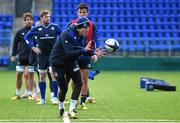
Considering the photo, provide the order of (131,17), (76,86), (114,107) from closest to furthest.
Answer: (76,86) < (114,107) < (131,17)

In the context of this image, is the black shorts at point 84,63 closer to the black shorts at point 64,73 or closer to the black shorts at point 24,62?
the black shorts at point 64,73

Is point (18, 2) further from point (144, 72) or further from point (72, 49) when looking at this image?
point (72, 49)

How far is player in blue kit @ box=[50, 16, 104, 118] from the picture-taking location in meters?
10.6

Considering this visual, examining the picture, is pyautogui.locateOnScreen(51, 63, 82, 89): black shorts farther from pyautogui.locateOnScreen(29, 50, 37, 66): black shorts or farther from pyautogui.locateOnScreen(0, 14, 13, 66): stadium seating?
pyautogui.locateOnScreen(0, 14, 13, 66): stadium seating

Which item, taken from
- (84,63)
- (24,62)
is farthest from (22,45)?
(84,63)

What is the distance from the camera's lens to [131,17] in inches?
1292

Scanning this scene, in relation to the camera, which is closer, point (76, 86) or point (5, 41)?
point (76, 86)

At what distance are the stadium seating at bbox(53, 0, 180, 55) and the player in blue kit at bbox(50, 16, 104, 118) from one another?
19.7 meters

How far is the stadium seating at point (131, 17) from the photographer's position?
31672mm

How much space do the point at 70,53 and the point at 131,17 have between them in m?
22.5

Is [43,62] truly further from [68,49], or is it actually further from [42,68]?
[68,49]

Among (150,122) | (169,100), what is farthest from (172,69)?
(150,122)

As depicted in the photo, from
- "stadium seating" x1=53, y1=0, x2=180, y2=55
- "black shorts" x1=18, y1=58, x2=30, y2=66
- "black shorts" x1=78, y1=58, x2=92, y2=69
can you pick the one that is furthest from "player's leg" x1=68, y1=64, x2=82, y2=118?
"stadium seating" x1=53, y1=0, x2=180, y2=55

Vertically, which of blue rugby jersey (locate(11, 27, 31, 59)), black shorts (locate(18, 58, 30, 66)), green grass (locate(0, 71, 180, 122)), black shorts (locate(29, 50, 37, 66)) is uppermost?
blue rugby jersey (locate(11, 27, 31, 59))
